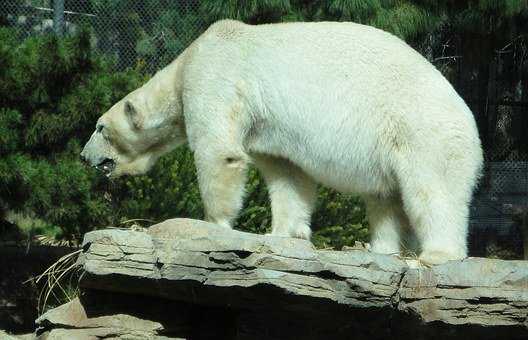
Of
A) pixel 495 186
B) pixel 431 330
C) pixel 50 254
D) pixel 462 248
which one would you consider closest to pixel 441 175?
pixel 462 248

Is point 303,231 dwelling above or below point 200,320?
above

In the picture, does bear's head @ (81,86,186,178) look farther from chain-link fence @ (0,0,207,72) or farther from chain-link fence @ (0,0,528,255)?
chain-link fence @ (0,0,528,255)

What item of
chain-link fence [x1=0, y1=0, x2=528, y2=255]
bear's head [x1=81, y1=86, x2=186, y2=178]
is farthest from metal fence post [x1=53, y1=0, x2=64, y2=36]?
bear's head [x1=81, y1=86, x2=186, y2=178]

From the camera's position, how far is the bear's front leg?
20.9 feet

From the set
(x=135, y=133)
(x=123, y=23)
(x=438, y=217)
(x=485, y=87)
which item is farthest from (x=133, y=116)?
(x=485, y=87)

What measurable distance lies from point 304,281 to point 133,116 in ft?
7.05

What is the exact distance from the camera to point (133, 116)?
717cm

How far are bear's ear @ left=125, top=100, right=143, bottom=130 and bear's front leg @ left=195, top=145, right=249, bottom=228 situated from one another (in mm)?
876

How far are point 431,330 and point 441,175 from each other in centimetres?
93

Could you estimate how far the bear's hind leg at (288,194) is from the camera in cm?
687

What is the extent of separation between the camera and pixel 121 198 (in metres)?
9.38

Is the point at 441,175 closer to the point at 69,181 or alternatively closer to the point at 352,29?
the point at 352,29

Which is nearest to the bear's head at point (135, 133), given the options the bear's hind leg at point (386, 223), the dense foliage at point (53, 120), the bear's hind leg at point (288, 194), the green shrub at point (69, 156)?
the bear's hind leg at point (288, 194)

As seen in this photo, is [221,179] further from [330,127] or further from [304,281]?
[304,281]
